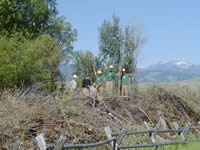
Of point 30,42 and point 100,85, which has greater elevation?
point 30,42

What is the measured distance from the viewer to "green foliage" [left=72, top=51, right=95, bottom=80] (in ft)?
110

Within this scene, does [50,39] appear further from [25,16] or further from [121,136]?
[121,136]

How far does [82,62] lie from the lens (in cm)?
3384

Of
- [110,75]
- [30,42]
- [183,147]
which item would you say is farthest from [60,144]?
[30,42]

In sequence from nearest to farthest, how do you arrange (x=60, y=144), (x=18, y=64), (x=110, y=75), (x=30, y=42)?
(x=60, y=144) → (x=110, y=75) → (x=18, y=64) → (x=30, y=42)

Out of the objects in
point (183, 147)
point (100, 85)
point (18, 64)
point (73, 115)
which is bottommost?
point (183, 147)

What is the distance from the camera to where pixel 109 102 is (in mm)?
12336

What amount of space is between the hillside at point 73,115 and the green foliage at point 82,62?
2024 centimetres

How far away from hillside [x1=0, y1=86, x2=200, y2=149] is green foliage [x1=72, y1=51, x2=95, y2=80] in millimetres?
20244

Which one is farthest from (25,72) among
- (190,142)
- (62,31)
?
(62,31)

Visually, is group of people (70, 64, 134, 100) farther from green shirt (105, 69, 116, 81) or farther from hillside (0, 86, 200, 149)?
hillside (0, 86, 200, 149)

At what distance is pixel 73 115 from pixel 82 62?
24569 mm

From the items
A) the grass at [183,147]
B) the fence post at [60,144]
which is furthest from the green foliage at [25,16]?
the fence post at [60,144]

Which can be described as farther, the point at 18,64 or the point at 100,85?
the point at 18,64
